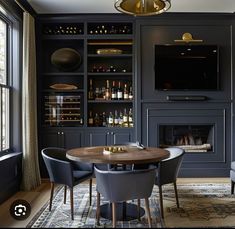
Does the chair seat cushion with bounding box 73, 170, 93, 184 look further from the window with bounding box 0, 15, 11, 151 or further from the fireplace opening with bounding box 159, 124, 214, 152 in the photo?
the fireplace opening with bounding box 159, 124, 214, 152

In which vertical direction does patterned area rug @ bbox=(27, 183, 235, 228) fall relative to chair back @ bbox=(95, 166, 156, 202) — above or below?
below

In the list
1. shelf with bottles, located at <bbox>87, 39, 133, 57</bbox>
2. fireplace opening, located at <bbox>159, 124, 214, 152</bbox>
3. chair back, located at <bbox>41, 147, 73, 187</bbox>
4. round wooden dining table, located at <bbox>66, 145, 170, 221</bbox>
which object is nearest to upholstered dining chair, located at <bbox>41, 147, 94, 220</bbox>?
chair back, located at <bbox>41, 147, 73, 187</bbox>

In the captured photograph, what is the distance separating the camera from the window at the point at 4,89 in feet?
14.5

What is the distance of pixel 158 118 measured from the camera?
545cm

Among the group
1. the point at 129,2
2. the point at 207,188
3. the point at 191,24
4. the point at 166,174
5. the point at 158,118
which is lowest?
the point at 207,188

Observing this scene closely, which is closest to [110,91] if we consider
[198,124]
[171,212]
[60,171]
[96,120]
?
[96,120]

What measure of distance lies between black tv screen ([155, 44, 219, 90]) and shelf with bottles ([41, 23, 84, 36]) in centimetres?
150

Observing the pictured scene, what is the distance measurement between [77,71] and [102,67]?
0.49m

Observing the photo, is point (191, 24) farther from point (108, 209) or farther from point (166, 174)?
point (108, 209)

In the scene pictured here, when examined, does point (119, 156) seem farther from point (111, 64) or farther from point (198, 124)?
point (111, 64)

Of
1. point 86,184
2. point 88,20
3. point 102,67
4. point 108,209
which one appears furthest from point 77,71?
point 108,209

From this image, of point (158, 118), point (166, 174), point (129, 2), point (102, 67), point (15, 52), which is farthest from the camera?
point (102, 67)

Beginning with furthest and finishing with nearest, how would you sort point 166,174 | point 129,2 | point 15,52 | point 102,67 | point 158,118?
point 102,67, point 158,118, point 15,52, point 166,174, point 129,2

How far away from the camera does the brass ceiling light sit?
10.4ft
